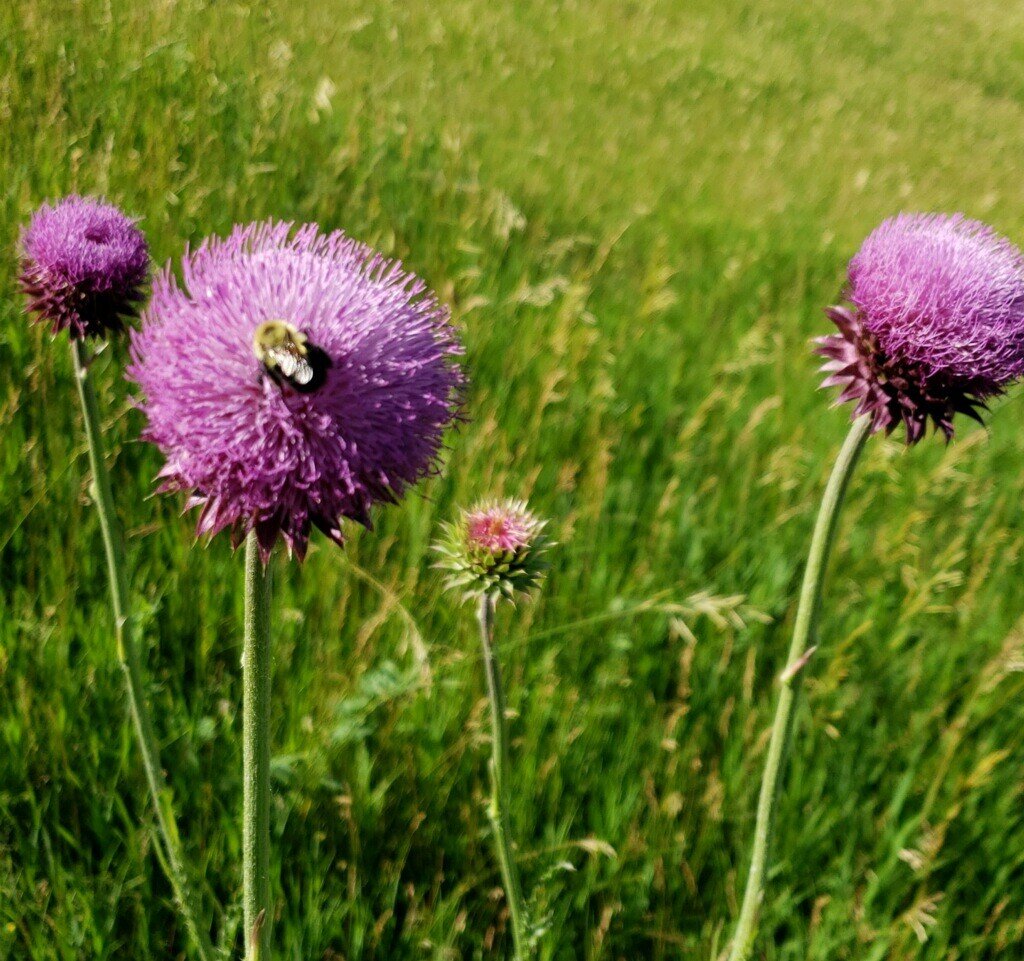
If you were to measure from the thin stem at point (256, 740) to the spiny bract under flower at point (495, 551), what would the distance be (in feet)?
2.22

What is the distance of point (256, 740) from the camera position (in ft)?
4.69

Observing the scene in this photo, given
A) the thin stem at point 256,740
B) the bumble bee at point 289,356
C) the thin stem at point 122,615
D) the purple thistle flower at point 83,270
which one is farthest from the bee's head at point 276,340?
the purple thistle flower at point 83,270

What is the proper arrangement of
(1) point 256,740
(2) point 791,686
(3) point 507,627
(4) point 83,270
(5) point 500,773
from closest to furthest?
(1) point 256,740 < (5) point 500,773 < (2) point 791,686 < (4) point 83,270 < (3) point 507,627

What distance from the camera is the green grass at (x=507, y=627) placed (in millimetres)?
2350

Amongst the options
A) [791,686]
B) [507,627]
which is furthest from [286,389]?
[507,627]

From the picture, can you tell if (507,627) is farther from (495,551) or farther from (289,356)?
(289,356)

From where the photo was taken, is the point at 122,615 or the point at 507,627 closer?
the point at 122,615

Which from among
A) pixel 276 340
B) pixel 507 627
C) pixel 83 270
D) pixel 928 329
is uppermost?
pixel 928 329

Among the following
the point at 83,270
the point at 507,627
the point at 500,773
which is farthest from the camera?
the point at 507,627

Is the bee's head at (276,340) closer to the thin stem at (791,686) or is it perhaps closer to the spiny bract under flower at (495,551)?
the spiny bract under flower at (495,551)

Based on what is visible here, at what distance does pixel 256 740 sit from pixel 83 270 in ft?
4.05

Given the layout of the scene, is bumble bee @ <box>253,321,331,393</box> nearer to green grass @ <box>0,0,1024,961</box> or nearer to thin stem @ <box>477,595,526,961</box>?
green grass @ <box>0,0,1024,961</box>

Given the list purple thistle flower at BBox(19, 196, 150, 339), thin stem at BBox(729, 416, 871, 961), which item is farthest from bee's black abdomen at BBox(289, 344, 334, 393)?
thin stem at BBox(729, 416, 871, 961)

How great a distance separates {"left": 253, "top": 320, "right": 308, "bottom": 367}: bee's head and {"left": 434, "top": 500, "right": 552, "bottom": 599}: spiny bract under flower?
73cm
